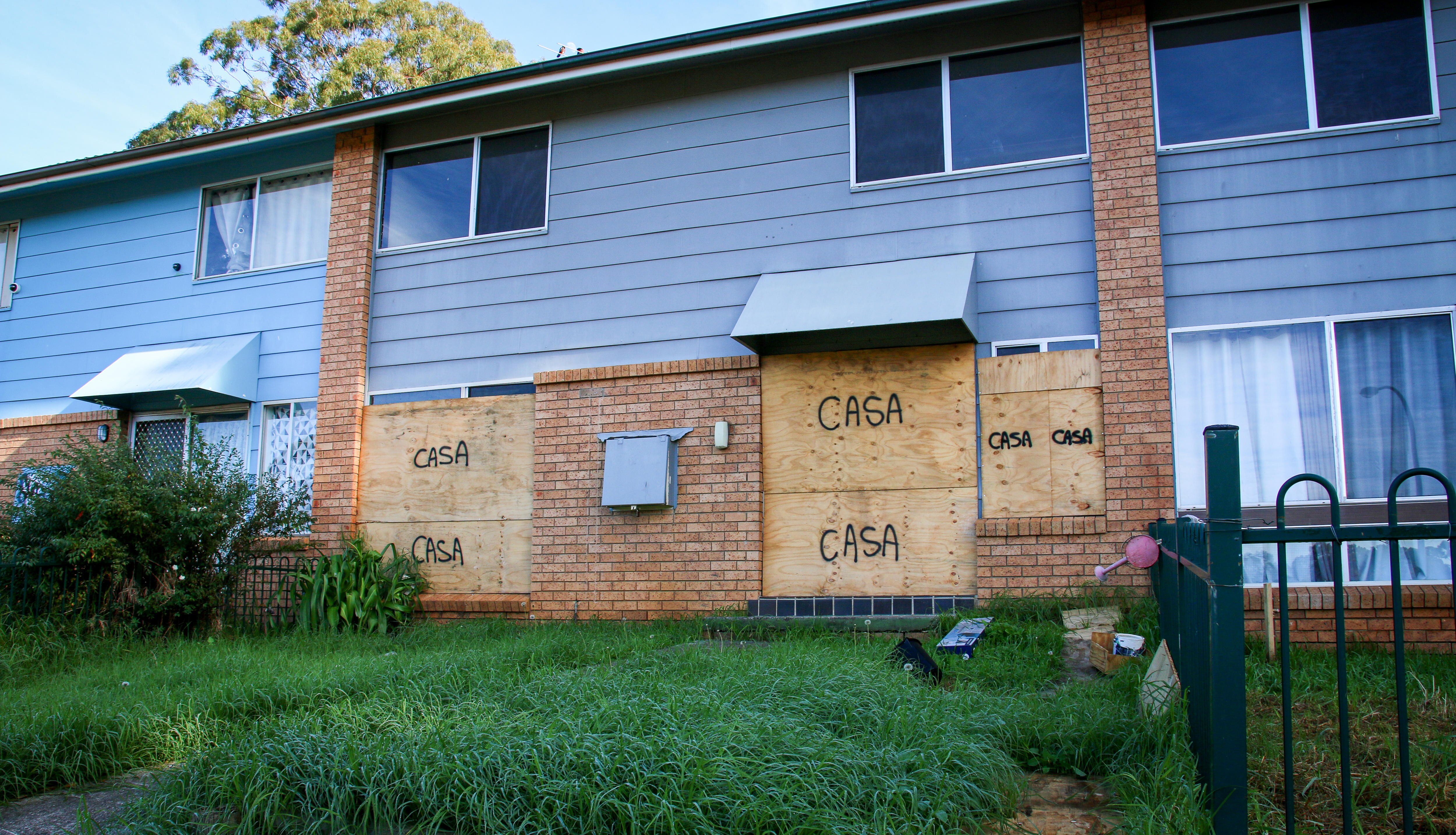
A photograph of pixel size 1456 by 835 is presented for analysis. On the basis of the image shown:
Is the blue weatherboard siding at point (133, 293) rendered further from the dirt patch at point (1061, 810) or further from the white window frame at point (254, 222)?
the dirt patch at point (1061, 810)

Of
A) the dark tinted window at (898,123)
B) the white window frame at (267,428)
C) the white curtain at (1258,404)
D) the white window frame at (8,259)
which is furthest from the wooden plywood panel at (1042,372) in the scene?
the white window frame at (8,259)

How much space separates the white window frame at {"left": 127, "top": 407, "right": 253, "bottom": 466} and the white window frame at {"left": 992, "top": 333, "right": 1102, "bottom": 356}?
319 inches

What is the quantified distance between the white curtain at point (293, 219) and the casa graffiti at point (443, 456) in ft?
9.32

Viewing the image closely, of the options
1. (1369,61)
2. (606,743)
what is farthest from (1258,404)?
(606,743)

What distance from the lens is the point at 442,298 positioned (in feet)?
32.0

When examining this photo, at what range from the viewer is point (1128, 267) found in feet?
23.8

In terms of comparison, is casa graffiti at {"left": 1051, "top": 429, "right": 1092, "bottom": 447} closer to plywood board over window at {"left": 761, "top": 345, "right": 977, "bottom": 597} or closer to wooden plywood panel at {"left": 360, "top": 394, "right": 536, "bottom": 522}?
plywood board over window at {"left": 761, "top": 345, "right": 977, "bottom": 597}

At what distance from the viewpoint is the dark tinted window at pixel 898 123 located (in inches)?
319

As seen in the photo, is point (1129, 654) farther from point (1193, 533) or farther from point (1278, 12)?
point (1278, 12)

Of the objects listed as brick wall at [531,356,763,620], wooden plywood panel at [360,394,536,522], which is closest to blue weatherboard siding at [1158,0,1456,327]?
brick wall at [531,356,763,620]

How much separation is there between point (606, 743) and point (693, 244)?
6231mm

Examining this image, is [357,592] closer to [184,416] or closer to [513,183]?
[184,416]

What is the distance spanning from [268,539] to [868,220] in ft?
23.3

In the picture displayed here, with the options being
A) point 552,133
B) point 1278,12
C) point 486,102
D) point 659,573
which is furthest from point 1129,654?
point 486,102
